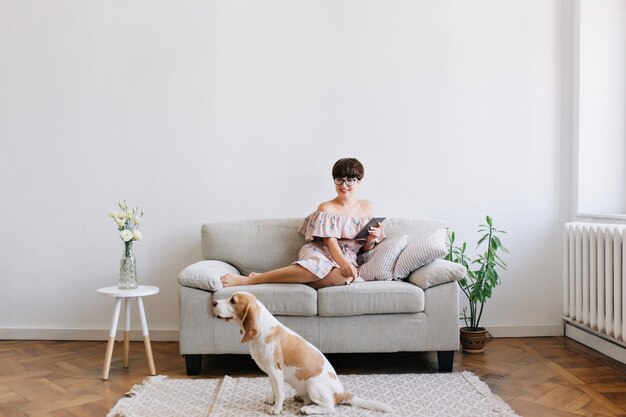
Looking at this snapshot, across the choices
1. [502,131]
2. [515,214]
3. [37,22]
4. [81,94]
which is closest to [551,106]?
[502,131]

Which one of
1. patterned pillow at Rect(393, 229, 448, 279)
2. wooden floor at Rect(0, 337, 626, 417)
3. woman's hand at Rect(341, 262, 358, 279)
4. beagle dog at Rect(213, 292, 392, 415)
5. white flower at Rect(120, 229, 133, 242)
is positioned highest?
white flower at Rect(120, 229, 133, 242)

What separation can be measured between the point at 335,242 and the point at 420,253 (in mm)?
489

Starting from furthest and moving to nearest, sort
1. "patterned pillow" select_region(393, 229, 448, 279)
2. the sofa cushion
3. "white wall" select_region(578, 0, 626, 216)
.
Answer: "white wall" select_region(578, 0, 626, 216)
the sofa cushion
"patterned pillow" select_region(393, 229, 448, 279)

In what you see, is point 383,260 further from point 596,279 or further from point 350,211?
point 596,279

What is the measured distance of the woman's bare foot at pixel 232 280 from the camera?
3.30 metres

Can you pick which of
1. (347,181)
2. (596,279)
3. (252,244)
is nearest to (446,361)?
(596,279)

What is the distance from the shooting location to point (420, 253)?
3.40 m

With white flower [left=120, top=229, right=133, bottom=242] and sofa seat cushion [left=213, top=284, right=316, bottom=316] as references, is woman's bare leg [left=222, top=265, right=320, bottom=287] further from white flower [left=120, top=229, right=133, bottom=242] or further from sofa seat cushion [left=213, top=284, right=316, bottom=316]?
white flower [left=120, top=229, right=133, bottom=242]

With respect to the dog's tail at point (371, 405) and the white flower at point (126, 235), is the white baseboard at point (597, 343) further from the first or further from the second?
the white flower at point (126, 235)

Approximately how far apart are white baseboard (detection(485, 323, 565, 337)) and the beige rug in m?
1.04

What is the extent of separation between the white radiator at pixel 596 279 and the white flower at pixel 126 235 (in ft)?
8.69

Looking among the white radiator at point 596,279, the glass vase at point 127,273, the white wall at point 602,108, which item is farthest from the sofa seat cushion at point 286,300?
the white wall at point 602,108

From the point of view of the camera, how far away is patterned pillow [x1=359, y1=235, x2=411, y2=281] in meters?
3.46

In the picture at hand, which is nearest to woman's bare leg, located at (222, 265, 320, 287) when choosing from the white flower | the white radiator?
the white flower
